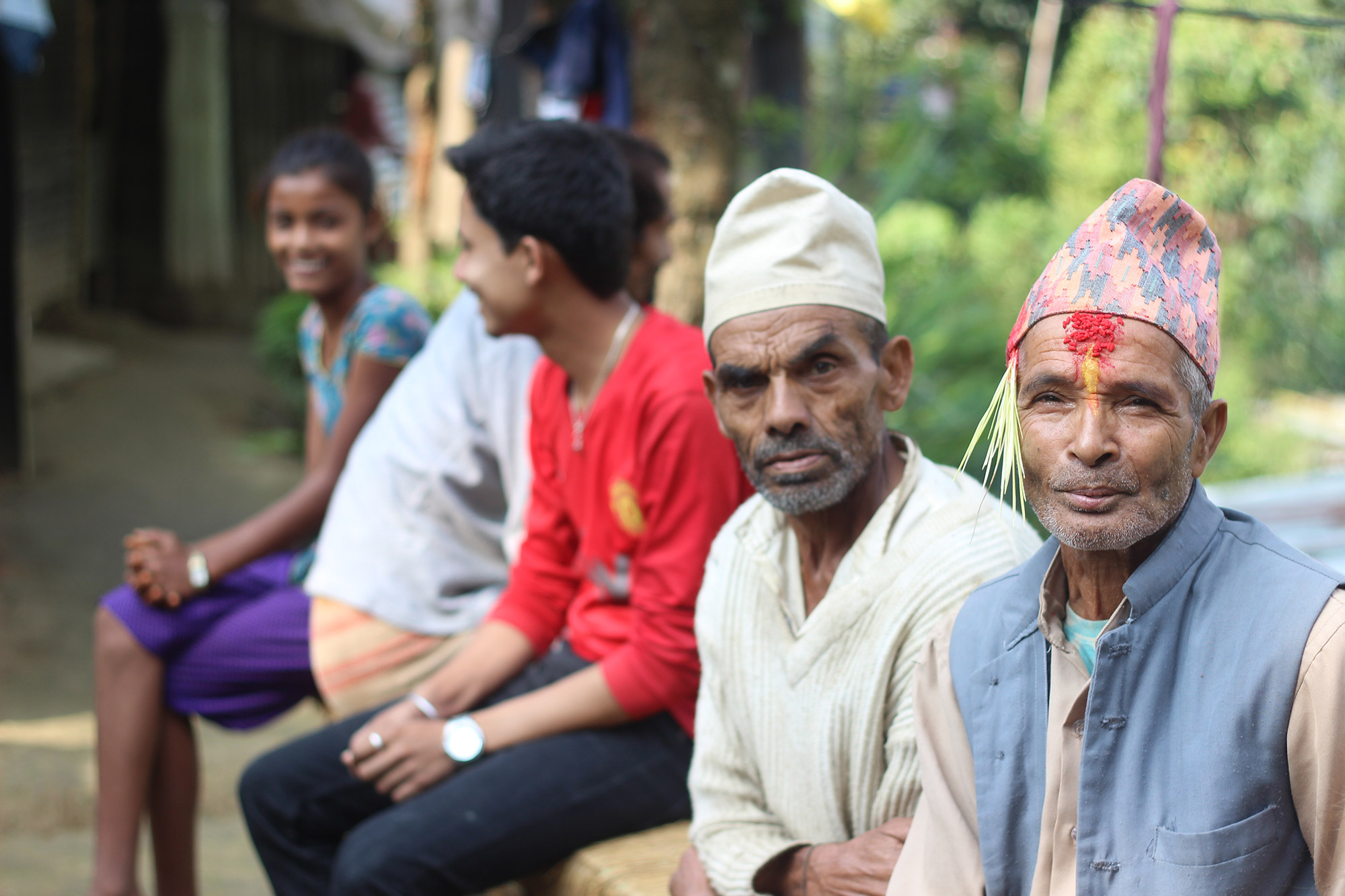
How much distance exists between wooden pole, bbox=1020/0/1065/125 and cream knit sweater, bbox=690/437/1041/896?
11.3 metres

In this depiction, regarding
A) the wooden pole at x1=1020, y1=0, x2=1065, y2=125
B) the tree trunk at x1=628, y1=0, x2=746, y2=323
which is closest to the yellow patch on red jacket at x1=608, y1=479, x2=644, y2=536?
the tree trunk at x1=628, y1=0, x2=746, y2=323

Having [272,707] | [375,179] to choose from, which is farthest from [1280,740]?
[375,179]

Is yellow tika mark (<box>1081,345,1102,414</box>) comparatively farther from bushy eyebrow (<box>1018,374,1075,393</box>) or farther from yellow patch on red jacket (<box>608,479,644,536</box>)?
yellow patch on red jacket (<box>608,479,644,536</box>)

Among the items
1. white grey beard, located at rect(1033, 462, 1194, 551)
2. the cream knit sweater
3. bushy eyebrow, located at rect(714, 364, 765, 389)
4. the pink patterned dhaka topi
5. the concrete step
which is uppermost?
the pink patterned dhaka topi

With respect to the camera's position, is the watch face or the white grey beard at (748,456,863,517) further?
the watch face

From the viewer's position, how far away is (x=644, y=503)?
2428 mm

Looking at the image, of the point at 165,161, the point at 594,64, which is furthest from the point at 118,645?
the point at 165,161

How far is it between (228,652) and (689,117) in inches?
104

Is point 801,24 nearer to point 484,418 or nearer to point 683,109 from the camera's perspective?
point 683,109

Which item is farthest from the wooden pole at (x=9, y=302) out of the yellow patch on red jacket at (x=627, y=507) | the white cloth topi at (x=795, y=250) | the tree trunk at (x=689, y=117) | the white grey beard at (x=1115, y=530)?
the white grey beard at (x=1115, y=530)

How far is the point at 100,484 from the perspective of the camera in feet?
24.2

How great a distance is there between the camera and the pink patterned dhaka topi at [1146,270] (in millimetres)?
1389

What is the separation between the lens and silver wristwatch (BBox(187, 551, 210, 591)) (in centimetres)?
301

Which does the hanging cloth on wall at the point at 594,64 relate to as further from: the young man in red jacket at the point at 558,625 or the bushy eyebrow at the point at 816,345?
the bushy eyebrow at the point at 816,345
